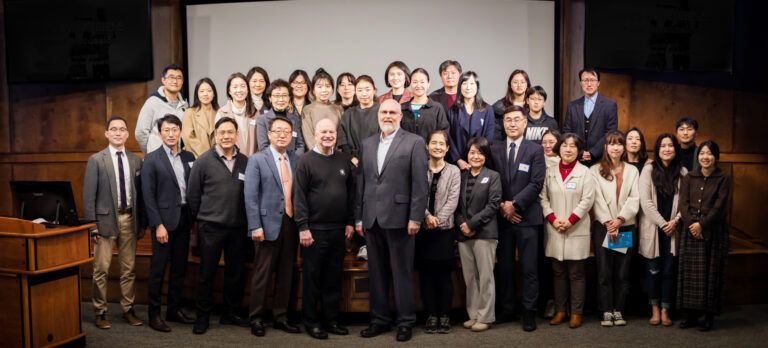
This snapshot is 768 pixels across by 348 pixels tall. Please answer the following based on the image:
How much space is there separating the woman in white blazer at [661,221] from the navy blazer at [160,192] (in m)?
3.30

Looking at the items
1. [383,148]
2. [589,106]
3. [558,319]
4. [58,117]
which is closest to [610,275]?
[558,319]

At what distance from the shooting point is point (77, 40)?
5711mm

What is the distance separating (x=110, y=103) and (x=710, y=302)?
576 cm

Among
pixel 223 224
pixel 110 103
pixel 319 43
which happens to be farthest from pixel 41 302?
pixel 319 43

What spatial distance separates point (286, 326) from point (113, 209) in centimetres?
142

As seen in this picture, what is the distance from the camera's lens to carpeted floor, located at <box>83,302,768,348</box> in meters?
3.58

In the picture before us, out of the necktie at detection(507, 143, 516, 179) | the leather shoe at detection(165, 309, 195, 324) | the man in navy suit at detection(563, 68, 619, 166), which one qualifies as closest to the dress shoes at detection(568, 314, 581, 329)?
the necktie at detection(507, 143, 516, 179)

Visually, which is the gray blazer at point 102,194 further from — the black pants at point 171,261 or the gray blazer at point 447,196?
the gray blazer at point 447,196

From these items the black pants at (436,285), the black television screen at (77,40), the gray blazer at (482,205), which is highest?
the black television screen at (77,40)

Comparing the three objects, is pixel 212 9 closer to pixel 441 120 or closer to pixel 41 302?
pixel 441 120

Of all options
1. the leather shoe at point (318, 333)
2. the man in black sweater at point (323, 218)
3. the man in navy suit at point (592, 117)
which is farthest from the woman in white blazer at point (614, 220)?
the leather shoe at point (318, 333)

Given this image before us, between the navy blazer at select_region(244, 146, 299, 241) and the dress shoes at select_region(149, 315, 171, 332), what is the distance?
0.89 metres

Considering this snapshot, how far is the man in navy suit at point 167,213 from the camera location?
3812 millimetres

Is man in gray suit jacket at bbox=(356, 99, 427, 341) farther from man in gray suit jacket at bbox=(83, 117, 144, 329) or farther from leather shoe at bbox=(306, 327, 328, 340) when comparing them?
man in gray suit jacket at bbox=(83, 117, 144, 329)
